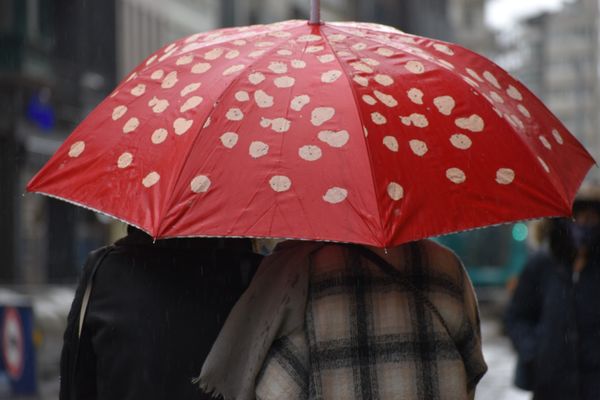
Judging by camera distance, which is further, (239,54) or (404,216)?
(239,54)

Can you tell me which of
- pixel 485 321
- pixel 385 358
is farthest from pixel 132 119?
pixel 485 321

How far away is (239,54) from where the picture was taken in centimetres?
372

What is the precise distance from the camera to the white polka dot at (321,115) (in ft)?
11.2

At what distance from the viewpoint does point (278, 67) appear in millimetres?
3576

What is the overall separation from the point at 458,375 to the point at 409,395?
0.17 metres

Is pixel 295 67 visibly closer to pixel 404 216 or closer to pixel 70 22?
pixel 404 216

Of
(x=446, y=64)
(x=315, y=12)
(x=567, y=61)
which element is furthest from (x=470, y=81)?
(x=567, y=61)

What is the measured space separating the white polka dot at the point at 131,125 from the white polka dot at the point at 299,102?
20.1 inches

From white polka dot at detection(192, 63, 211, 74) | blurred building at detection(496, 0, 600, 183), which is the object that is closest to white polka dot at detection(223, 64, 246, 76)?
white polka dot at detection(192, 63, 211, 74)

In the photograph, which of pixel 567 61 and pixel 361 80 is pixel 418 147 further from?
pixel 567 61

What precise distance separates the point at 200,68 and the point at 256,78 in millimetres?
274

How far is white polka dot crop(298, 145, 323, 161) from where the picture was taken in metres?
3.33

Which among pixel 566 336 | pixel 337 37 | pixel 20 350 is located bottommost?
pixel 20 350

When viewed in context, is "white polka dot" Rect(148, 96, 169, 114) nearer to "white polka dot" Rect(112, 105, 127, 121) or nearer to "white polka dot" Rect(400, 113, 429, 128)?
"white polka dot" Rect(112, 105, 127, 121)
